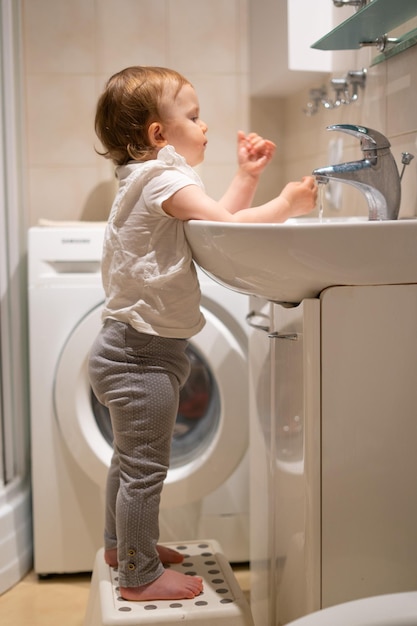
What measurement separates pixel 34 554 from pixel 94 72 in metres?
1.44

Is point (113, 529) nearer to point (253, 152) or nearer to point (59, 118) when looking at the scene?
point (253, 152)

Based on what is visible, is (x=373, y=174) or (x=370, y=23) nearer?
(x=373, y=174)

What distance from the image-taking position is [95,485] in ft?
7.03

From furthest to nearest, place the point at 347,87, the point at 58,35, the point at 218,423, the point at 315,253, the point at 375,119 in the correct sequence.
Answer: the point at 58,35, the point at 218,423, the point at 347,87, the point at 375,119, the point at 315,253

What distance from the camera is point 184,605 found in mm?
1492

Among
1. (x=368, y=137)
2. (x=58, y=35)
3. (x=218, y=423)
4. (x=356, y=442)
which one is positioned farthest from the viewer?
(x=58, y=35)

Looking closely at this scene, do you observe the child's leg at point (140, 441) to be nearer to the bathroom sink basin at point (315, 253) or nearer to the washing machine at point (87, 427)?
the bathroom sink basin at point (315, 253)

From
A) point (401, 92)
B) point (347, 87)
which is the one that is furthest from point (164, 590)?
point (347, 87)

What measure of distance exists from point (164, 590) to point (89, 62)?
172cm

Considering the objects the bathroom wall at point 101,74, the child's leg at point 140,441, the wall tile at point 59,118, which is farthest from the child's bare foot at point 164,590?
the wall tile at point 59,118

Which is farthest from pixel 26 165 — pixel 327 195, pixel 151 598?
pixel 151 598

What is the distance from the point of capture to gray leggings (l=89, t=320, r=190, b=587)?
1499 millimetres

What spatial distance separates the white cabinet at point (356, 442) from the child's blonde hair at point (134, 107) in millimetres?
449

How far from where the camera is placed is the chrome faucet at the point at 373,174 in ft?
4.74
